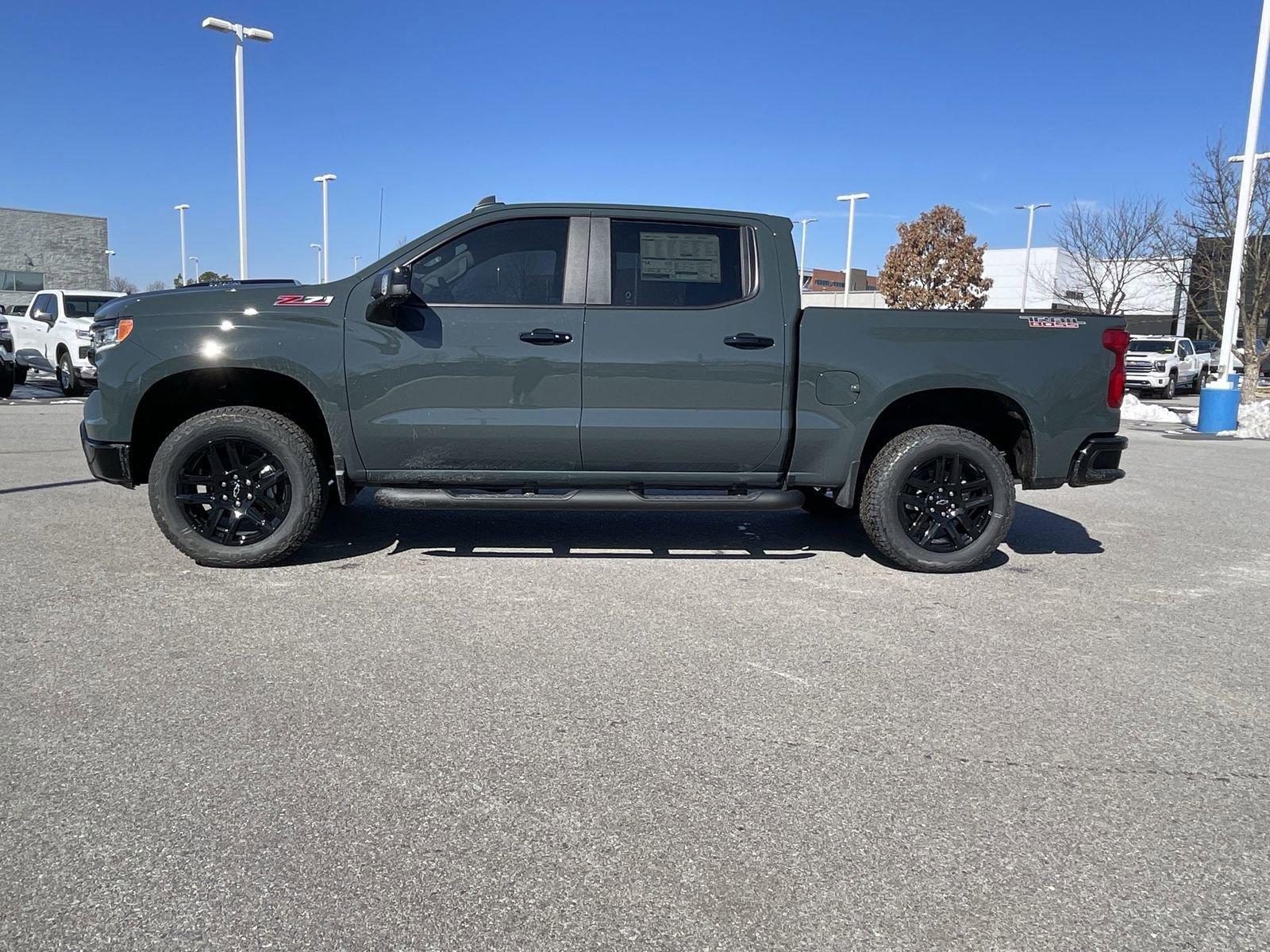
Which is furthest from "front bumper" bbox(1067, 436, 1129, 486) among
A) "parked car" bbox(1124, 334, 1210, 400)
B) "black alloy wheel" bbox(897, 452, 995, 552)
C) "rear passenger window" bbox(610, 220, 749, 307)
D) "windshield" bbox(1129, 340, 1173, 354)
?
"windshield" bbox(1129, 340, 1173, 354)

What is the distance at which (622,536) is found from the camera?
21.3 feet

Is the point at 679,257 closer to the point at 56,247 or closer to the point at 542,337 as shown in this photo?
the point at 542,337

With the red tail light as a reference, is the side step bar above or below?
below

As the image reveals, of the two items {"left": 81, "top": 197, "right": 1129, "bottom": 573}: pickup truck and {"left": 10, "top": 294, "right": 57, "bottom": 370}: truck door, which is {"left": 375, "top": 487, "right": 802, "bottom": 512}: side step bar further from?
Answer: {"left": 10, "top": 294, "right": 57, "bottom": 370}: truck door

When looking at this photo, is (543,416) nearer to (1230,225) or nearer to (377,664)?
(377,664)

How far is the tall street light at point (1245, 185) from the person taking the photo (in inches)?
614

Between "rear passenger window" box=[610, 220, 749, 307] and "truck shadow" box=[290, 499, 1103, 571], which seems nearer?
"rear passenger window" box=[610, 220, 749, 307]

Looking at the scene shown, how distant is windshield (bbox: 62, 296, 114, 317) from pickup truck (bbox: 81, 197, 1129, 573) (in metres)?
14.1

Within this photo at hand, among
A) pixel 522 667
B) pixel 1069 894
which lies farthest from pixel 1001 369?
pixel 1069 894

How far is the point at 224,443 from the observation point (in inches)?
211

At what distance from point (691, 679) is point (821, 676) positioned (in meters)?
0.53

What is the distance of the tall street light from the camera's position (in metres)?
15.6

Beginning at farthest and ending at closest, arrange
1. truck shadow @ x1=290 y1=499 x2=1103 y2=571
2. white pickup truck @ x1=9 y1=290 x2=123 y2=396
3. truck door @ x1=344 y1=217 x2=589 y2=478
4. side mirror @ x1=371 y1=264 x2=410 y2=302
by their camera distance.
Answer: white pickup truck @ x1=9 y1=290 x2=123 y2=396 → truck shadow @ x1=290 y1=499 x2=1103 y2=571 → truck door @ x1=344 y1=217 x2=589 y2=478 → side mirror @ x1=371 y1=264 x2=410 y2=302

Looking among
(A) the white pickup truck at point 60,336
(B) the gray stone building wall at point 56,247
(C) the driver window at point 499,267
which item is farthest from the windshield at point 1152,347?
(B) the gray stone building wall at point 56,247
